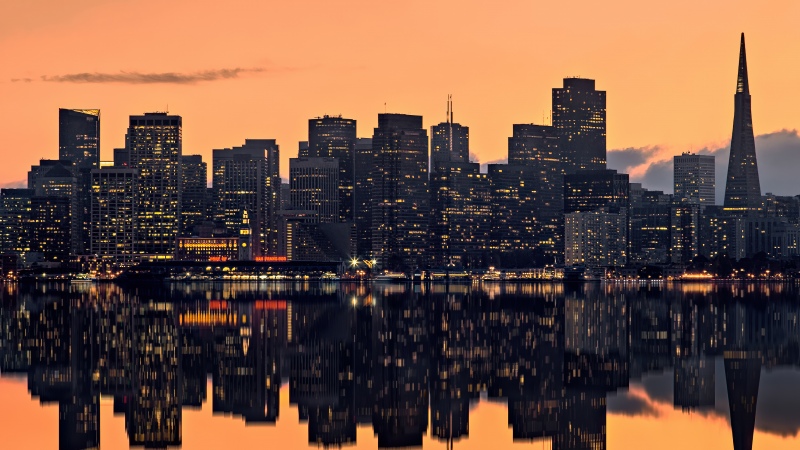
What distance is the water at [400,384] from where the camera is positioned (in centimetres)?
4209

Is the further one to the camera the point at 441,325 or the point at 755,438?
the point at 441,325

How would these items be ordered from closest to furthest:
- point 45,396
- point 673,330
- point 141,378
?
point 45,396, point 141,378, point 673,330

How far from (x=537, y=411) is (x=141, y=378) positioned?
18.4 meters

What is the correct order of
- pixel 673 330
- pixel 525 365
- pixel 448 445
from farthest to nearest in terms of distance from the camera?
1. pixel 673 330
2. pixel 525 365
3. pixel 448 445

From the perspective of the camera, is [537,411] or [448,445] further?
[537,411]

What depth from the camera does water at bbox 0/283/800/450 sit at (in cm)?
4209

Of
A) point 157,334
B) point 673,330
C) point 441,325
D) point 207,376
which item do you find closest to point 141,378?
point 207,376

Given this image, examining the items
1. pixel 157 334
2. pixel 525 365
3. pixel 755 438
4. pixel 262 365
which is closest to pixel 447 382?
pixel 525 365

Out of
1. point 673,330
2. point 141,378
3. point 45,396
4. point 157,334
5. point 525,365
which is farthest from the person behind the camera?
point 673,330

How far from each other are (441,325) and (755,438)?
1890 inches

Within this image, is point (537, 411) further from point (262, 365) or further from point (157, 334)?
point (157, 334)

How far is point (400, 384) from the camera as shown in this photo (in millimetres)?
53031

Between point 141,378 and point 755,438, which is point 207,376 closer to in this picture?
point 141,378

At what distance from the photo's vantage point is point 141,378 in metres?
55.3
